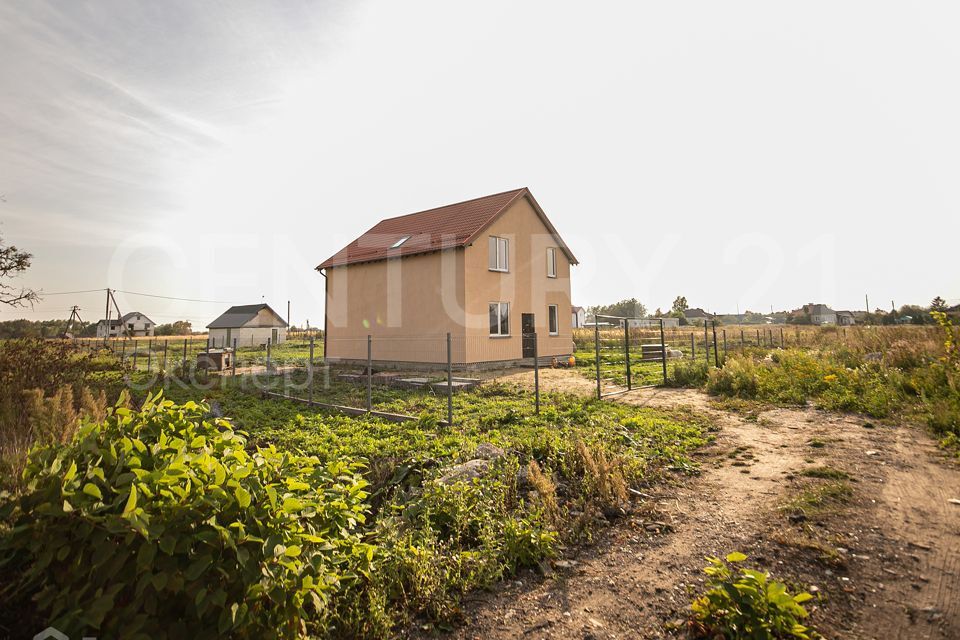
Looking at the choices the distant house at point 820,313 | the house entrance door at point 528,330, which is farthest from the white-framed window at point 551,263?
the distant house at point 820,313

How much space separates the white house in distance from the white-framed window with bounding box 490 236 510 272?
3934 centimetres

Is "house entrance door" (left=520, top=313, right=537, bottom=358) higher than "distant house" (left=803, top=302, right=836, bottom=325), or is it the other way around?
"distant house" (left=803, top=302, right=836, bottom=325)

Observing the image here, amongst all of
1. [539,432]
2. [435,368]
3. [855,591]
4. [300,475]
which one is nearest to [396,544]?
[300,475]

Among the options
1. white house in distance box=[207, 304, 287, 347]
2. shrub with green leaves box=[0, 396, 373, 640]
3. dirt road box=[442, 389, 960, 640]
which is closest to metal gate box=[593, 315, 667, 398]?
dirt road box=[442, 389, 960, 640]

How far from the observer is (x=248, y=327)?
53656 millimetres

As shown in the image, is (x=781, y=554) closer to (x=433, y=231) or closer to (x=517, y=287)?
(x=517, y=287)

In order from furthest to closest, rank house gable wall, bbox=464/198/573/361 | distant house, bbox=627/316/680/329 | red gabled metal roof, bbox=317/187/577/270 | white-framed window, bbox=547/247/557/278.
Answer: white-framed window, bbox=547/247/557/278, red gabled metal roof, bbox=317/187/577/270, house gable wall, bbox=464/198/573/361, distant house, bbox=627/316/680/329

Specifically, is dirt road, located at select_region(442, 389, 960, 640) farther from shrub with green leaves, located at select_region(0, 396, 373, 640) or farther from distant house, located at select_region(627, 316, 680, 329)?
distant house, located at select_region(627, 316, 680, 329)

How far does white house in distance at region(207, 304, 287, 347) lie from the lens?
52750 millimetres

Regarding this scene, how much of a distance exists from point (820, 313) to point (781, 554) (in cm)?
10981

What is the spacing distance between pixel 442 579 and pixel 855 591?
3080mm

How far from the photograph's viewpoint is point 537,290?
21.0m

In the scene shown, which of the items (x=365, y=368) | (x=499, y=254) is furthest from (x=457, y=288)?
(x=365, y=368)

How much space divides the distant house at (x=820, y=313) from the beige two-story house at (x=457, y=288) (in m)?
86.2
